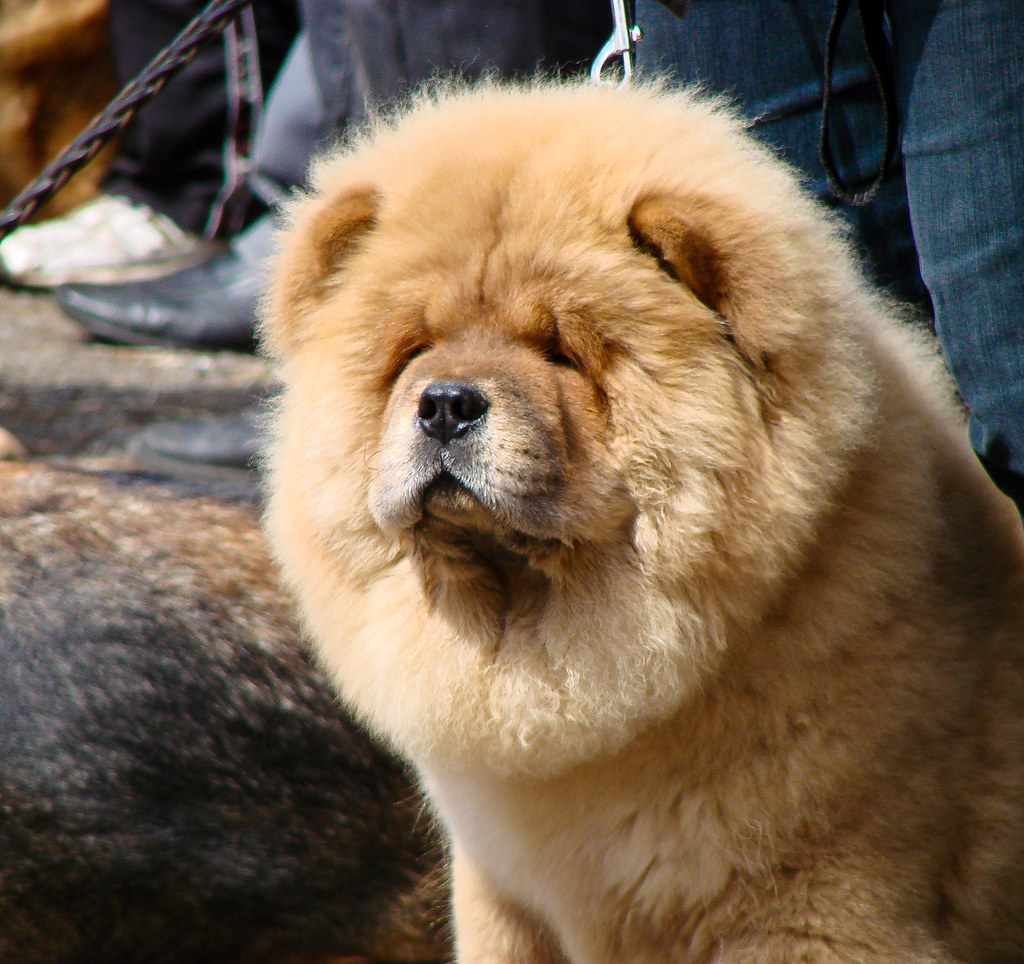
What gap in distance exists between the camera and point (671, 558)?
5.82 ft

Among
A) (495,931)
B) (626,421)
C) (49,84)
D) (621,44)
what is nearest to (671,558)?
(626,421)

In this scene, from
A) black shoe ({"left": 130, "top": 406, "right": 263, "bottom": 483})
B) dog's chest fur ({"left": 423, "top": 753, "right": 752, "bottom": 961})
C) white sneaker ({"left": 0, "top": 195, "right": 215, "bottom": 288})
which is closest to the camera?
dog's chest fur ({"left": 423, "top": 753, "right": 752, "bottom": 961})

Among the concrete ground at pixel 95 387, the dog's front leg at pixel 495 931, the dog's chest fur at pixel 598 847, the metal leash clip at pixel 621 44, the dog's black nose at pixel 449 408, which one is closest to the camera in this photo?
the dog's black nose at pixel 449 408

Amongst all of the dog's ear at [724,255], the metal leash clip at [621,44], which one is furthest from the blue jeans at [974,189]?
the metal leash clip at [621,44]

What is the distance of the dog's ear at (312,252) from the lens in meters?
1.99

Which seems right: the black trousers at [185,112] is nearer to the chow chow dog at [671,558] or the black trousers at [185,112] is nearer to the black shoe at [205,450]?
the black shoe at [205,450]

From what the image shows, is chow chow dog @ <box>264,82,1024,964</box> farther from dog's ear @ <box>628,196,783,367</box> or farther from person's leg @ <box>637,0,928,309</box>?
person's leg @ <box>637,0,928,309</box>

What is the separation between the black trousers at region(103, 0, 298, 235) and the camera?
7277 millimetres

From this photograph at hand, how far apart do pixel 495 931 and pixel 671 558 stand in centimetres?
86

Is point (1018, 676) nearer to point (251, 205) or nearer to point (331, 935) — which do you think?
point (331, 935)

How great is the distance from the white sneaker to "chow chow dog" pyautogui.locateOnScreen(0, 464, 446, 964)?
4.61m

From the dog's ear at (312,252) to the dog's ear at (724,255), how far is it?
1.68 feet

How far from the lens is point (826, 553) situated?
183 cm

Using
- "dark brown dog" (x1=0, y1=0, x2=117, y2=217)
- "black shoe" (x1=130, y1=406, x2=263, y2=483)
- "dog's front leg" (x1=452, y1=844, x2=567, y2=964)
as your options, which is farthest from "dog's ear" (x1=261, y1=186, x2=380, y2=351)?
"dark brown dog" (x1=0, y1=0, x2=117, y2=217)
